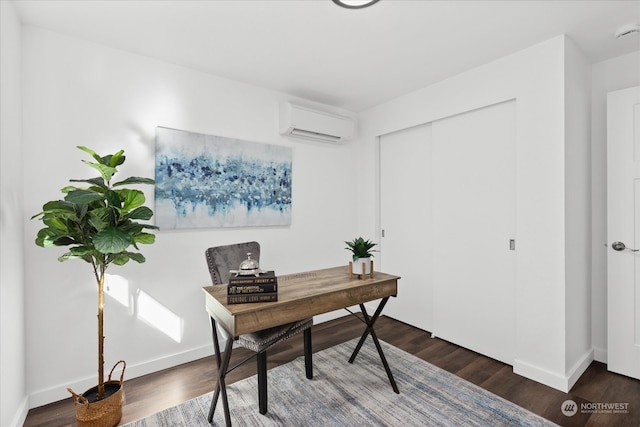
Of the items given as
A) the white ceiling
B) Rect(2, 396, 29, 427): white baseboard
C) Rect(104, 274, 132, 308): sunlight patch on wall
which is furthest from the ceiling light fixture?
Rect(2, 396, 29, 427): white baseboard

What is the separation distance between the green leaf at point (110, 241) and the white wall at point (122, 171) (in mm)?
853

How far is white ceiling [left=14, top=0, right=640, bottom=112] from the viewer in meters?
1.94

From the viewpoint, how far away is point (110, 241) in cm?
166

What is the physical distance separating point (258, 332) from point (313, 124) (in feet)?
7.45

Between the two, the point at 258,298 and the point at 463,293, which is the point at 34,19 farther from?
the point at 463,293

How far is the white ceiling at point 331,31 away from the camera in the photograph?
6.36 feet

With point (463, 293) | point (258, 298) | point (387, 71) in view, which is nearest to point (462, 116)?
point (387, 71)

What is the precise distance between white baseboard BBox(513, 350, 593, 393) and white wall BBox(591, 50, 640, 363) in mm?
278

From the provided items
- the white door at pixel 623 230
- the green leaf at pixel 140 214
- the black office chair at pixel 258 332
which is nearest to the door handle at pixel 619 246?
the white door at pixel 623 230

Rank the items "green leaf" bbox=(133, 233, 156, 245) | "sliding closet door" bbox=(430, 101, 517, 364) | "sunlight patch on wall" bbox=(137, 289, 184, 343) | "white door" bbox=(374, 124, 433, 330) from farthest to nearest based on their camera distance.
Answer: "white door" bbox=(374, 124, 433, 330), "sliding closet door" bbox=(430, 101, 517, 364), "sunlight patch on wall" bbox=(137, 289, 184, 343), "green leaf" bbox=(133, 233, 156, 245)

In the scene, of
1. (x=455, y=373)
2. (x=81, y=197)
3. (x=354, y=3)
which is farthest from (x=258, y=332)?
(x=354, y=3)

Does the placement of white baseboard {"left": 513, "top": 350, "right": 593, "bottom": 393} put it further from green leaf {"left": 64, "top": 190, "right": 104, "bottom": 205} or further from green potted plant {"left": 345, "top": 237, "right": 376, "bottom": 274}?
green leaf {"left": 64, "top": 190, "right": 104, "bottom": 205}

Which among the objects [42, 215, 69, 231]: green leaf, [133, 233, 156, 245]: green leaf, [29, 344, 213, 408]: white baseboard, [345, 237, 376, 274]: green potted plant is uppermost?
[42, 215, 69, 231]: green leaf

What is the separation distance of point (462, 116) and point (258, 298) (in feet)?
8.36
